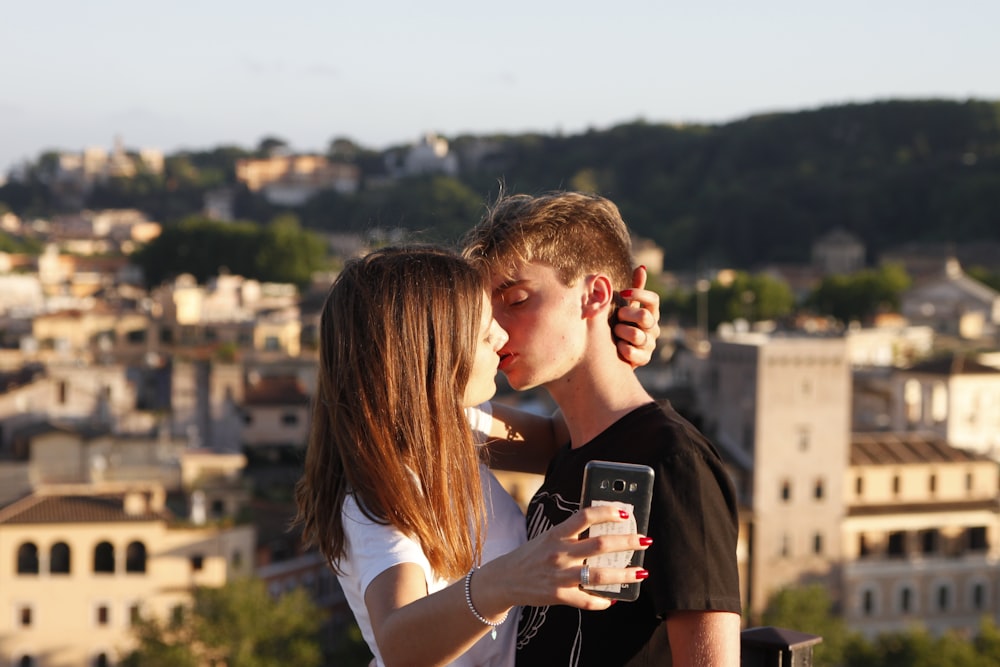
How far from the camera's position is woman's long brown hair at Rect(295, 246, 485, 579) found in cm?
239

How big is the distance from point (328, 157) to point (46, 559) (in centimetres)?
11223

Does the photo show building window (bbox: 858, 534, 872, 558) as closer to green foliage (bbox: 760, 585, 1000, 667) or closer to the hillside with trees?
green foliage (bbox: 760, 585, 1000, 667)

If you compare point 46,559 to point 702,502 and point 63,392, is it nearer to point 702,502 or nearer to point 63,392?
point 63,392

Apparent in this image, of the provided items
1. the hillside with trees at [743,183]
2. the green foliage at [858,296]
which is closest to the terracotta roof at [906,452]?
→ the green foliage at [858,296]

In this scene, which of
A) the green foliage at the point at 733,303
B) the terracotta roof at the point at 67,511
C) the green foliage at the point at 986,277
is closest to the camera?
the terracotta roof at the point at 67,511

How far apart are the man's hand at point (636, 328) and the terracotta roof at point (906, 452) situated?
25.0 meters

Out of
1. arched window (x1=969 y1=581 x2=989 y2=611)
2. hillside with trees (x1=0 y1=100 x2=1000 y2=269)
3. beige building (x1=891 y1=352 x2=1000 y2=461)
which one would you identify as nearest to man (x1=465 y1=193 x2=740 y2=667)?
arched window (x1=969 y1=581 x2=989 y2=611)

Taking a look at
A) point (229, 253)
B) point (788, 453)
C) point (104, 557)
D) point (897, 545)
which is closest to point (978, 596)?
point (897, 545)

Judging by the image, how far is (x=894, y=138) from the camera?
96625 millimetres

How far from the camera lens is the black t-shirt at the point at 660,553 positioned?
2338 mm

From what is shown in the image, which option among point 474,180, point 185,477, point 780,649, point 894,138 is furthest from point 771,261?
point 780,649

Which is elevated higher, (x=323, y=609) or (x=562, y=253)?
(x=562, y=253)

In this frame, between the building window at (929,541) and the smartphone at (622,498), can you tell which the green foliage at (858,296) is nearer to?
the building window at (929,541)

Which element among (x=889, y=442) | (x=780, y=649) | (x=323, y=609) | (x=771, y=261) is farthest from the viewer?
(x=771, y=261)
